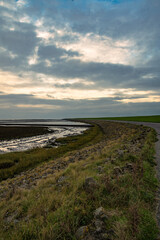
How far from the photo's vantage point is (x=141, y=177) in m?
5.23

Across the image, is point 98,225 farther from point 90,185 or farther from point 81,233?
point 90,185

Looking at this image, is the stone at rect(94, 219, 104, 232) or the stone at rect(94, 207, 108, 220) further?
the stone at rect(94, 207, 108, 220)

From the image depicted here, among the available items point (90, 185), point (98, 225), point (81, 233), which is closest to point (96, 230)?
point (98, 225)

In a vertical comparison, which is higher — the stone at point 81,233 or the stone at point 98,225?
the stone at point 98,225

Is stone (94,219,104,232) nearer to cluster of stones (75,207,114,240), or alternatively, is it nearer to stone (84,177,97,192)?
cluster of stones (75,207,114,240)

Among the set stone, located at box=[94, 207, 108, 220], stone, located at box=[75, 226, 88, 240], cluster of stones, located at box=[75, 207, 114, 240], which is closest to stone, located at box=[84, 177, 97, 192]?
stone, located at box=[94, 207, 108, 220]

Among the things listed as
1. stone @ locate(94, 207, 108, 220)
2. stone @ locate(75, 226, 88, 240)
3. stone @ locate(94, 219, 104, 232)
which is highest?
stone @ locate(94, 207, 108, 220)

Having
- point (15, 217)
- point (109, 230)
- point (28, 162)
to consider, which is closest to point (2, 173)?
point (28, 162)

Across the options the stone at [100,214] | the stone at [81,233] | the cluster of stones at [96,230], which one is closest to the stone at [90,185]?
the stone at [100,214]

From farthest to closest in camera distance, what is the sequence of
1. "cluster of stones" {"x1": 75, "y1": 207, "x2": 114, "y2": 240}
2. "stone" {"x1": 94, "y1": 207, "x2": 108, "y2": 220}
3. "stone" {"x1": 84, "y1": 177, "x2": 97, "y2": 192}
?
"stone" {"x1": 84, "y1": 177, "x2": 97, "y2": 192}
"stone" {"x1": 94, "y1": 207, "x2": 108, "y2": 220}
"cluster of stones" {"x1": 75, "y1": 207, "x2": 114, "y2": 240}

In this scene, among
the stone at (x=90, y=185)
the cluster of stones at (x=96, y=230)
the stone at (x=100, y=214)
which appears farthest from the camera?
the stone at (x=90, y=185)

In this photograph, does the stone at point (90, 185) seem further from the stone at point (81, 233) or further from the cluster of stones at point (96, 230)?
the stone at point (81, 233)

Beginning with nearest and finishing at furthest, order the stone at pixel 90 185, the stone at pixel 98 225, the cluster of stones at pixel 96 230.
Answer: the cluster of stones at pixel 96 230 → the stone at pixel 98 225 → the stone at pixel 90 185

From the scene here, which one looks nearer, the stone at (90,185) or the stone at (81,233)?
the stone at (81,233)
